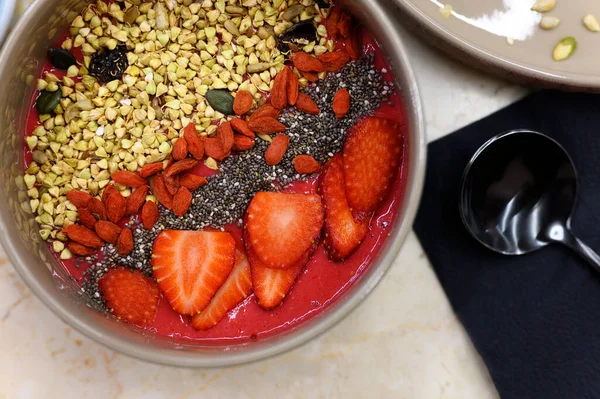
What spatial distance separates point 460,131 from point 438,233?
0.43 ft

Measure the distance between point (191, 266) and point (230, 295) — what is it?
0.20 ft

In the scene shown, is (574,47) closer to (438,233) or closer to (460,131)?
(460,131)

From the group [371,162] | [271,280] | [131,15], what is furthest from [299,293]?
[131,15]

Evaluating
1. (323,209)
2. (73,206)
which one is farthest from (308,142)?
(73,206)

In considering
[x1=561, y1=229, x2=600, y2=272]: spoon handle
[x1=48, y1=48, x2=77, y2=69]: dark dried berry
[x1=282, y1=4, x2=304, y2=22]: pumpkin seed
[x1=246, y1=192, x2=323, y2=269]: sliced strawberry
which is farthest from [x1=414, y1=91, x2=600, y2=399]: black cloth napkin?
[x1=48, y1=48, x2=77, y2=69]: dark dried berry

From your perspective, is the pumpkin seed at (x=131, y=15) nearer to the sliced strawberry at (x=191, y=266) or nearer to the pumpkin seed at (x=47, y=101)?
the pumpkin seed at (x=47, y=101)

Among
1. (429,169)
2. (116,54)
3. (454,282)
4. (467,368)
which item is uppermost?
(116,54)

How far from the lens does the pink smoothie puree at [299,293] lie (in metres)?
0.73

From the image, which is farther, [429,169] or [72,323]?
[429,169]

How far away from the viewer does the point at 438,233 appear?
0.76 metres

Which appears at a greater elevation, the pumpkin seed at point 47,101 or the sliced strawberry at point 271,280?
the pumpkin seed at point 47,101

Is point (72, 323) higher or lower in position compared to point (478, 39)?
lower

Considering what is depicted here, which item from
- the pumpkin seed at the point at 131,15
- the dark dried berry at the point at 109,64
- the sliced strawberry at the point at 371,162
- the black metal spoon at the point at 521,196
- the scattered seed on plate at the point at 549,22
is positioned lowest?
the black metal spoon at the point at 521,196

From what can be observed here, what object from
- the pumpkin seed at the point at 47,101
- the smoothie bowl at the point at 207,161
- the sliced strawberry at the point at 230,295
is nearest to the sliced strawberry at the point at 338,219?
the smoothie bowl at the point at 207,161
